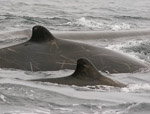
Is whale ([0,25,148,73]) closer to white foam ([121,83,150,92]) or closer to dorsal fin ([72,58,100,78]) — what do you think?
white foam ([121,83,150,92])

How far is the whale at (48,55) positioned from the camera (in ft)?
37.1

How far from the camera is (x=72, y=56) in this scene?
1184 cm

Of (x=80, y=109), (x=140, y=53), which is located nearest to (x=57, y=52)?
(x=80, y=109)

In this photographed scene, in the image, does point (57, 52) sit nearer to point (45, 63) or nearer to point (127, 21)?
point (45, 63)

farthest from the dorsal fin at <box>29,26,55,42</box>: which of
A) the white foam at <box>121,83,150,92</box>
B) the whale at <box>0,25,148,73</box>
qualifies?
the white foam at <box>121,83,150,92</box>

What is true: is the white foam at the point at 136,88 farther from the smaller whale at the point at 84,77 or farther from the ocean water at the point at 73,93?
the smaller whale at the point at 84,77

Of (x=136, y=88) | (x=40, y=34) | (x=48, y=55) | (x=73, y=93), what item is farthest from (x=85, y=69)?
(x=48, y=55)

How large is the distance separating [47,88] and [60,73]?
6.21 ft

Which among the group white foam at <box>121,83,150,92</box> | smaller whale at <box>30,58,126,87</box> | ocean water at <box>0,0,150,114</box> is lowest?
white foam at <box>121,83,150,92</box>

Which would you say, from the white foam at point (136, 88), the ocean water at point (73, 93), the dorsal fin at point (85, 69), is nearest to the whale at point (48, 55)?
the ocean water at point (73, 93)

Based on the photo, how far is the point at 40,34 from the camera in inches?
444

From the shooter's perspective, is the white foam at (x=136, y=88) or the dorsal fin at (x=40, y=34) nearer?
the white foam at (x=136, y=88)

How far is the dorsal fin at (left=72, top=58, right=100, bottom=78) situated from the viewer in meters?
9.40

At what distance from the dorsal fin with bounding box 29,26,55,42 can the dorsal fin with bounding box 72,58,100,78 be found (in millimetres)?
1987
